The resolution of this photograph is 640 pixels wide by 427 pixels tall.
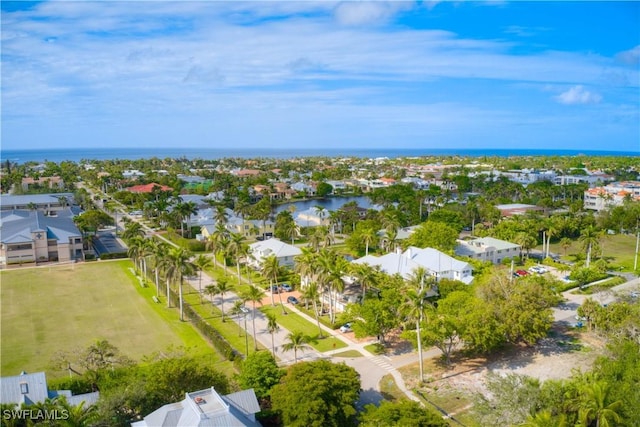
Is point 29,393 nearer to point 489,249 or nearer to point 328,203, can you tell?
point 489,249

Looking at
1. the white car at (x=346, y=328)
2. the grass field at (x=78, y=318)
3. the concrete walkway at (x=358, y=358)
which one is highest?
the grass field at (x=78, y=318)

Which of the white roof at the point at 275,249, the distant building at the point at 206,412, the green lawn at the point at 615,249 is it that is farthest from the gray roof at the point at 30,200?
the green lawn at the point at 615,249

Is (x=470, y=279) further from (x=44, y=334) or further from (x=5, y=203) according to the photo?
(x=5, y=203)

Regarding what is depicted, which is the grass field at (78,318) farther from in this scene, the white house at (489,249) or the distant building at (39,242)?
the white house at (489,249)

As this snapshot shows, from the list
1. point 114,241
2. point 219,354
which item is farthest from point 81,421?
point 114,241

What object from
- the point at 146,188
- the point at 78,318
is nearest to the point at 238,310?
the point at 78,318

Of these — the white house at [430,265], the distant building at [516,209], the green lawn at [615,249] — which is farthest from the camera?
the distant building at [516,209]
